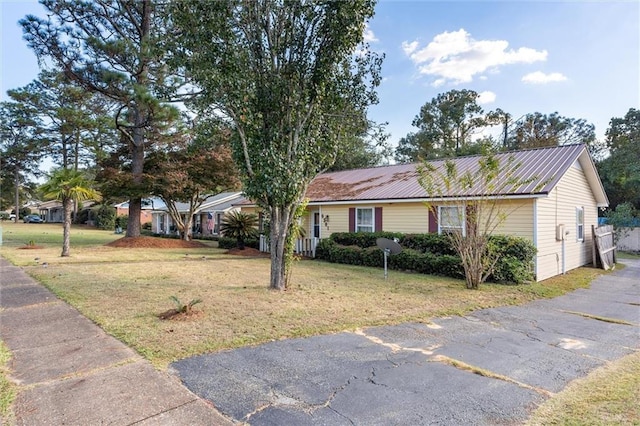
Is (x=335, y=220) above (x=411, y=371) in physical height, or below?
above

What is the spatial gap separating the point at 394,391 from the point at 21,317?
593 centimetres

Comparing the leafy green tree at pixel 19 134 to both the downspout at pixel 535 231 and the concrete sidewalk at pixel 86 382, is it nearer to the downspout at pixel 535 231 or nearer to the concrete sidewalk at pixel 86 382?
the concrete sidewalk at pixel 86 382

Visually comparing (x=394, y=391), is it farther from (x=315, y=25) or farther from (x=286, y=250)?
(x=315, y=25)

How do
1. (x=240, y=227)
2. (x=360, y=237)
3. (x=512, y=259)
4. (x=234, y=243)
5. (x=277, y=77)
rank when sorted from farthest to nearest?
(x=234, y=243)
(x=240, y=227)
(x=360, y=237)
(x=512, y=259)
(x=277, y=77)

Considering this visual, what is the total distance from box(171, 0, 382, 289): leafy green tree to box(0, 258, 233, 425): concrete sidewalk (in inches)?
161

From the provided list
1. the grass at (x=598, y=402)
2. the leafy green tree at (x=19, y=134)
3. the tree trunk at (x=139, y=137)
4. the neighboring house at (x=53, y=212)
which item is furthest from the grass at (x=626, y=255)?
the neighboring house at (x=53, y=212)

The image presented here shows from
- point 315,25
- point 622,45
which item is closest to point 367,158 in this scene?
point 622,45

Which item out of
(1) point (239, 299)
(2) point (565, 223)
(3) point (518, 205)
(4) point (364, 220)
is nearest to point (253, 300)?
(1) point (239, 299)

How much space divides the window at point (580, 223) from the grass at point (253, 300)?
1.92 m

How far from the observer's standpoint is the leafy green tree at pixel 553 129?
34531 mm

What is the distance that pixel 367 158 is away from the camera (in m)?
36.5

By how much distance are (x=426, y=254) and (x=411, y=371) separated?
803 centimetres

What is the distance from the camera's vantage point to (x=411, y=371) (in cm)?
415

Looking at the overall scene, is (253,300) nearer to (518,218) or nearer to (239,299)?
(239,299)
